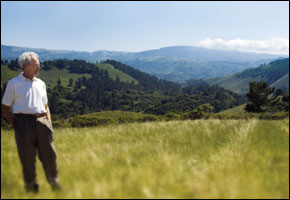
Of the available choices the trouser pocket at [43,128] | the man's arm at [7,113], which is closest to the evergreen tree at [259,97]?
the trouser pocket at [43,128]

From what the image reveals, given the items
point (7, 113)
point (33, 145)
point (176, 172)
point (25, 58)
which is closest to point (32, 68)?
point (25, 58)

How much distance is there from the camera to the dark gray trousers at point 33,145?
457 cm

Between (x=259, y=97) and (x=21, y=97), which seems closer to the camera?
(x=21, y=97)

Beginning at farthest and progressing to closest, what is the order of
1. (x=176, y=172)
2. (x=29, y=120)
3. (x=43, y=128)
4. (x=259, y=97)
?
(x=259, y=97)
(x=43, y=128)
(x=29, y=120)
(x=176, y=172)

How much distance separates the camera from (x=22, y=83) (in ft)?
15.7

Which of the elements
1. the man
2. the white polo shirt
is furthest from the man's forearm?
the white polo shirt

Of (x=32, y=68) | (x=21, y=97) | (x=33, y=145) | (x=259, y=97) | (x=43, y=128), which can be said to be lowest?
(x=259, y=97)

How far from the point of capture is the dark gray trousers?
4574 mm

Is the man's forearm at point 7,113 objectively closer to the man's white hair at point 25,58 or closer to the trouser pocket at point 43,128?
the trouser pocket at point 43,128

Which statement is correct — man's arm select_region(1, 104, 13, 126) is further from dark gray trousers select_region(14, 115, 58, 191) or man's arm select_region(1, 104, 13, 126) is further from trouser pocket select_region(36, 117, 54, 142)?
trouser pocket select_region(36, 117, 54, 142)

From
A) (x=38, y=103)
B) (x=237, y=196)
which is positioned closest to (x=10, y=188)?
(x=38, y=103)

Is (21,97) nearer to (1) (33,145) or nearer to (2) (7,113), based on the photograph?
(2) (7,113)

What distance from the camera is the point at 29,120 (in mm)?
4688

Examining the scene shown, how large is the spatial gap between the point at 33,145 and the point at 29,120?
1.54 feet
